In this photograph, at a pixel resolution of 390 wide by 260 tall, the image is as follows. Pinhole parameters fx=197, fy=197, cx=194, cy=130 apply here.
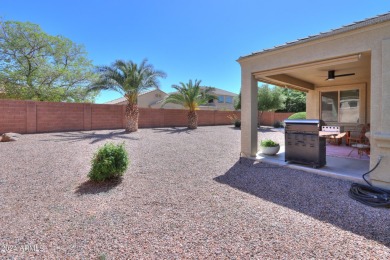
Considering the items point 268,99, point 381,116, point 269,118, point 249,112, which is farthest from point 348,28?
point 269,118

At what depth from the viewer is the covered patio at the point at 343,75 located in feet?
13.5

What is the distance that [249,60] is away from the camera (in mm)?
6684

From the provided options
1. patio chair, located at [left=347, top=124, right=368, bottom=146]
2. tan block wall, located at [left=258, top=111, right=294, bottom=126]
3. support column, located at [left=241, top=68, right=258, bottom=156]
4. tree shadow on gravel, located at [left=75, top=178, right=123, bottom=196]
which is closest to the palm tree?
patio chair, located at [left=347, top=124, right=368, bottom=146]

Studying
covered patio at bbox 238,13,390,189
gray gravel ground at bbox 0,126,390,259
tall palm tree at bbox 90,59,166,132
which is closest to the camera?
gray gravel ground at bbox 0,126,390,259

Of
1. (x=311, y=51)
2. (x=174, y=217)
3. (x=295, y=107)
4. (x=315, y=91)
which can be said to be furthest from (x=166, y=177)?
(x=295, y=107)

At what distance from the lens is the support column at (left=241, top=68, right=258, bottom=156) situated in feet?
21.9

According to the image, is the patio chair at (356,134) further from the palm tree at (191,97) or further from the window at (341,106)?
the palm tree at (191,97)

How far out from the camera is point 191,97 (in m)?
18.8

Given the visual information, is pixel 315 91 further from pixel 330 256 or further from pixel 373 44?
pixel 330 256

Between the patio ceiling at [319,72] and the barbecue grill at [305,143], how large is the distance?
1.56 metres

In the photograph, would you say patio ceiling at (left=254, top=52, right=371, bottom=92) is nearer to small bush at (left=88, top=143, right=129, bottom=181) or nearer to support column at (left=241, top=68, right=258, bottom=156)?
support column at (left=241, top=68, right=258, bottom=156)

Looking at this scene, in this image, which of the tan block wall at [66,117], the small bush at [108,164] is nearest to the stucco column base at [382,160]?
the small bush at [108,164]

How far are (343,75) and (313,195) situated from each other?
6.37 m

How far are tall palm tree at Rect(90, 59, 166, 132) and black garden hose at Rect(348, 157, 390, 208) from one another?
1326 centimetres
